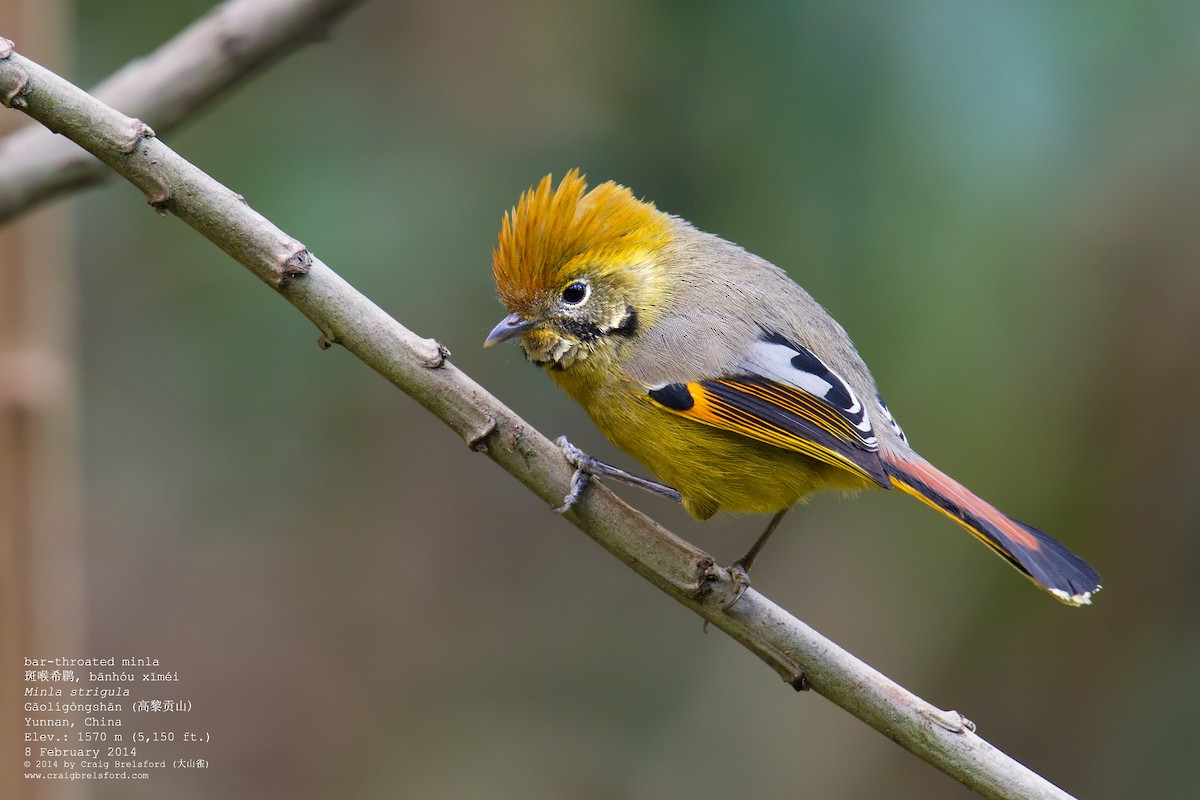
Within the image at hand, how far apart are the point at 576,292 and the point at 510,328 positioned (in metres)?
0.21

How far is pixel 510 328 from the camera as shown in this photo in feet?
10.4

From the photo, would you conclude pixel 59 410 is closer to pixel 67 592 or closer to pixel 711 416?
pixel 67 592

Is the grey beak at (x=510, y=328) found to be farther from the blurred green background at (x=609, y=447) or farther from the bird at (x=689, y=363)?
the blurred green background at (x=609, y=447)

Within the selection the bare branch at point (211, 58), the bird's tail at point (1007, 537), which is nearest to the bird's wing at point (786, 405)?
the bird's tail at point (1007, 537)

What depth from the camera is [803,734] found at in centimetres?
519

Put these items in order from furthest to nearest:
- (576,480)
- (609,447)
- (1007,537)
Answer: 1. (609,447)
2. (1007,537)
3. (576,480)

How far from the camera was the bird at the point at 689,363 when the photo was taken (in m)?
2.99

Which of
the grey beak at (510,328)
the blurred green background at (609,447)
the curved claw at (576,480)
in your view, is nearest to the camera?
the curved claw at (576,480)

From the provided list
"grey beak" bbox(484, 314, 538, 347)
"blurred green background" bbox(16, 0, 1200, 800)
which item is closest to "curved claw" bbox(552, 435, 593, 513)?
"grey beak" bbox(484, 314, 538, 347)

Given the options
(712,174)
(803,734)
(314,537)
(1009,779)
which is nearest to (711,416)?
(1009,779)

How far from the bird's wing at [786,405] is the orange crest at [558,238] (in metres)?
0.43

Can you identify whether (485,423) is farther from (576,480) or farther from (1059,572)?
(1059,572)

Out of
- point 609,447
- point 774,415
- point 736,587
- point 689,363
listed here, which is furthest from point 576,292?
point 609,447

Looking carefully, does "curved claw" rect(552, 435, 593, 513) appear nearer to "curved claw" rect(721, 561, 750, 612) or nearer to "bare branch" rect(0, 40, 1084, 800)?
"bare branch" rect(0, 40, 1084, 800)
